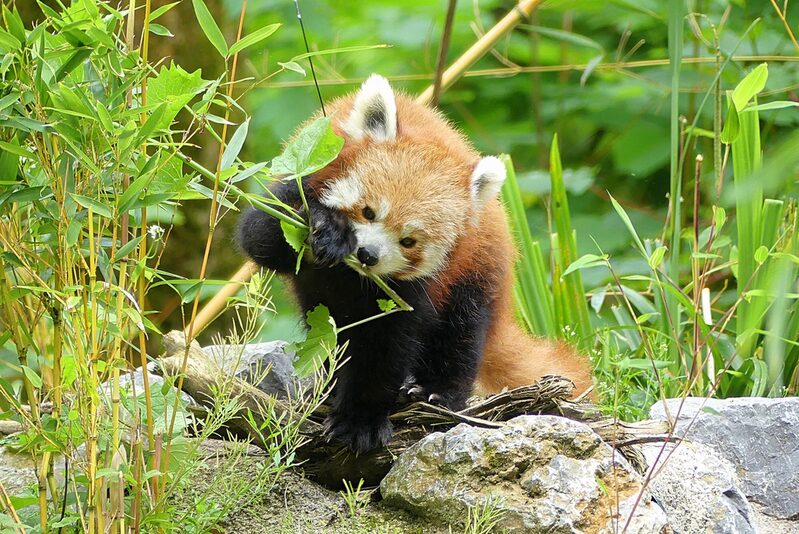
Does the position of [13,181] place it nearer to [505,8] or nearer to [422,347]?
[422,347]

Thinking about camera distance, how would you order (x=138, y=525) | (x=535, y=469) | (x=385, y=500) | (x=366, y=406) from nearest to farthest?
(x=138, y=525) → (x=535, y=469) → (x=385, y=500) → (x=366, y=406)

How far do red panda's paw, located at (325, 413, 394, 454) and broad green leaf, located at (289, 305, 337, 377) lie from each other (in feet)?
1.37

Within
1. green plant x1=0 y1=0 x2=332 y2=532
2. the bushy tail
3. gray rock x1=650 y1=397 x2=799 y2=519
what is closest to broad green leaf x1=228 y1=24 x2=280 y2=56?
green plant x1=0 y1=0 x2=332 y2=532

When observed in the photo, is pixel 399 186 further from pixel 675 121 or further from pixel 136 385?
pixel 675 121

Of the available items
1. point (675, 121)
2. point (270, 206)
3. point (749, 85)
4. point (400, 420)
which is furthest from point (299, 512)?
point (675, 121)

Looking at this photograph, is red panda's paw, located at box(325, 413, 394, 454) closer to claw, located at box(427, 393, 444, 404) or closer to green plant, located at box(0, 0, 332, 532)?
claw, located at box(427, 393, 444, 404)

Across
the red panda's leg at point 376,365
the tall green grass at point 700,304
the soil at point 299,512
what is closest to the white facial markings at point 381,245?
the red panda's leg at point 376,365

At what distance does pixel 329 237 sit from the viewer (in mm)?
2293

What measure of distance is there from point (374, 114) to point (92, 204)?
128 cm

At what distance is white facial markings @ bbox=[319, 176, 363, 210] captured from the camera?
97.8 inches

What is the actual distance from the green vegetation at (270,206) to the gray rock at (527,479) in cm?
10

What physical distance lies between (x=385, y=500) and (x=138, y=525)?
68cm

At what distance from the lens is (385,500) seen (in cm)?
218

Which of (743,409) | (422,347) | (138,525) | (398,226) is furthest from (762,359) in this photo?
(138,525)
